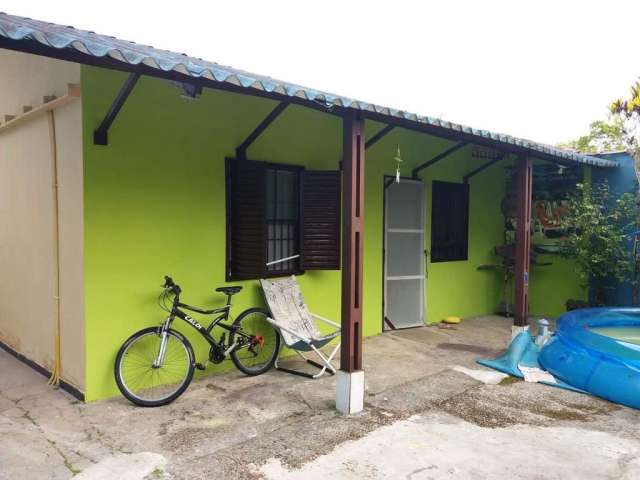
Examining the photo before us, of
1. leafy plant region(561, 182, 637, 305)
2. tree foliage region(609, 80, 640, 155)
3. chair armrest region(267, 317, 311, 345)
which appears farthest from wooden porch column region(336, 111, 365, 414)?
tree foliage region(609, 80, 640, 155)

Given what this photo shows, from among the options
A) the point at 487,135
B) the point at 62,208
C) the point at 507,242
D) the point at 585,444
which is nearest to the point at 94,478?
the point at 62,208

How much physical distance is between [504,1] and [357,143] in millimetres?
12954

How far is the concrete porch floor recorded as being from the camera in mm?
3135

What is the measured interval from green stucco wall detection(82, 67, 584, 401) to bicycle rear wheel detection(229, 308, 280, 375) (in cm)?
21

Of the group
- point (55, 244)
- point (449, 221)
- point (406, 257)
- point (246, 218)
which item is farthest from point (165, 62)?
point (449, 221)

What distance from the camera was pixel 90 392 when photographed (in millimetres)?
4180

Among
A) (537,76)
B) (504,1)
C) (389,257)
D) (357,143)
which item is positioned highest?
(537,76)

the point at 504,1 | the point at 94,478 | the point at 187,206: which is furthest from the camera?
the point at 504,1

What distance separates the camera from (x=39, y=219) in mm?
4859

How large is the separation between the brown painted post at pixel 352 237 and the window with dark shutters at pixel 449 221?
370 cm

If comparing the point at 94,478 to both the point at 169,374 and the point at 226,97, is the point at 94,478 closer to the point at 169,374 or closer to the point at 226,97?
the point at 169,374

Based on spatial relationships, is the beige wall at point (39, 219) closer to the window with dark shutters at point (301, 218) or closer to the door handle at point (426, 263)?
the window with dark shutters at point (301, 218)

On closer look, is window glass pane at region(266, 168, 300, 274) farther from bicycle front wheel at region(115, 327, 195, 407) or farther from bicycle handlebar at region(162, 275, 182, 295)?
bicycle front wheel at region(115, 327, 195, 407)

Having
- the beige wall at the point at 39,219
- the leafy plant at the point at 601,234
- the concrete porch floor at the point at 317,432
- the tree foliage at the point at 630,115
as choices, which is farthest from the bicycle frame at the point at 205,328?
the tree foliage at the point at 630,115
